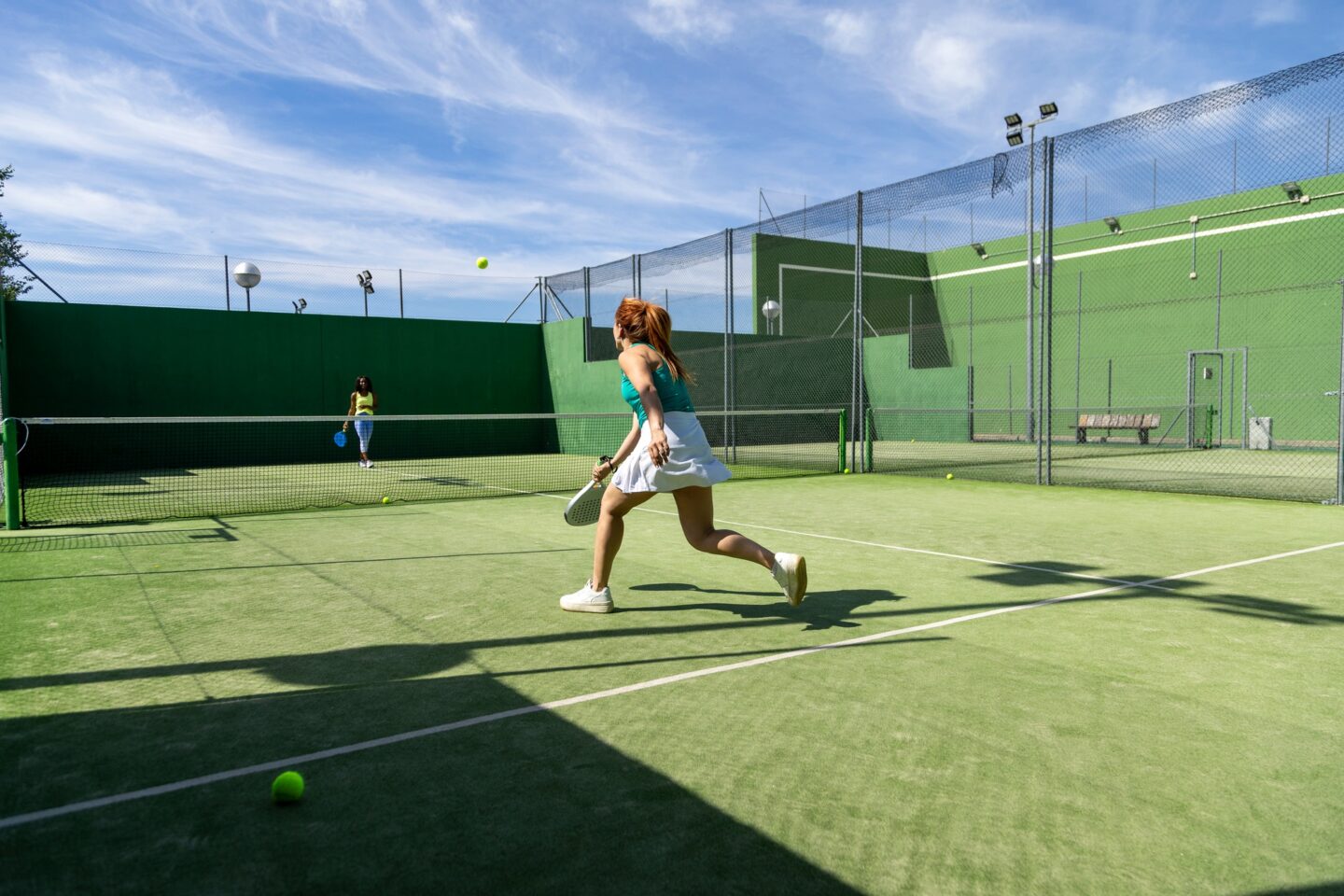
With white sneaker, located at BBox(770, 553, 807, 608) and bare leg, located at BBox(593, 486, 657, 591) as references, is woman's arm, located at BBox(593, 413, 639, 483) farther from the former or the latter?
white sneaker, located at BBox(770, 553, 807, 608)

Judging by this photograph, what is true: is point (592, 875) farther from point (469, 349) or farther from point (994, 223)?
point (469, 349)

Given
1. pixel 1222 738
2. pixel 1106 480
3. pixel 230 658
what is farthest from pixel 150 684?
pixel 1106 480

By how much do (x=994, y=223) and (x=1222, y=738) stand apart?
1043 cm

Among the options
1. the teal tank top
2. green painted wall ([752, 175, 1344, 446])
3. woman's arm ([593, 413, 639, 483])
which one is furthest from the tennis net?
green painted wall ([752, 175, 1344, 446])

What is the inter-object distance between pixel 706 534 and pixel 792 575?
1.39 feet

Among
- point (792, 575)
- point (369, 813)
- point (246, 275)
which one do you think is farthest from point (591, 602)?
point (246, 275)

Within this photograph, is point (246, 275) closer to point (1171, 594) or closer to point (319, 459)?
point (319, 459)

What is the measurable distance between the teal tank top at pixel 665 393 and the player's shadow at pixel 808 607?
0.96 meters

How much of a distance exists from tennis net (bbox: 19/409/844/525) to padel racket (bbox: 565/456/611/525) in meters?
3.92

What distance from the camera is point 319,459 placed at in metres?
17.7

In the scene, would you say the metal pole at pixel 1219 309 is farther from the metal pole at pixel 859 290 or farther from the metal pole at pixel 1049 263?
the metal pole at pixel 1049 263

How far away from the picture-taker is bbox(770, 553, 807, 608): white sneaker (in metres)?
4.05

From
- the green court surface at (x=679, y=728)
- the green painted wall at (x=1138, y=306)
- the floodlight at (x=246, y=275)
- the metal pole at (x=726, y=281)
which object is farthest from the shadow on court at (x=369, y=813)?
the green painted wall at (x=1138, y=306)

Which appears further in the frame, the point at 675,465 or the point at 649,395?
the point at 675,465
